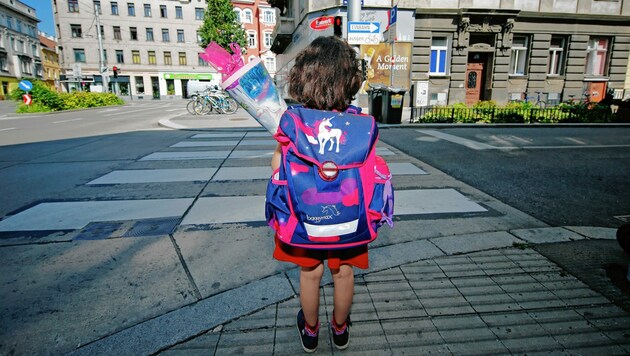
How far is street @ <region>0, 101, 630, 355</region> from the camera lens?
200 centimetres

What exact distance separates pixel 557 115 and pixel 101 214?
14624mm

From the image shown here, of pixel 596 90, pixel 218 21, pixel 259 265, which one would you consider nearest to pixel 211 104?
pixel 259 265

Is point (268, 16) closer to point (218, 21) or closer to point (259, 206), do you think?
point (218, 21)

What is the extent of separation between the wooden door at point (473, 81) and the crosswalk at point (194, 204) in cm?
1592

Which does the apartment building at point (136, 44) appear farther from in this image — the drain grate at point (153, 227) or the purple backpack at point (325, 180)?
the purple backpack at point (325, 180)

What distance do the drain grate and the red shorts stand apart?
83.5 inches

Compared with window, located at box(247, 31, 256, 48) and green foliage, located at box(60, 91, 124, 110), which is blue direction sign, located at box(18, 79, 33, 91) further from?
window, located at box(247, 31, 256, 48)

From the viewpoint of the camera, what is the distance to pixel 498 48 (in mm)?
18938

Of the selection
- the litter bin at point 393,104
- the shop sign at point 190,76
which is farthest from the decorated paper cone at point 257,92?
the shop sign at point 190,76

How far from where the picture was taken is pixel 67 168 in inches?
241

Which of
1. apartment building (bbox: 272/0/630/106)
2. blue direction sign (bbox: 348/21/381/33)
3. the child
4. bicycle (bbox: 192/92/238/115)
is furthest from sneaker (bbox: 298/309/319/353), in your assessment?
apartment building (bbox: 272/0/630/106)

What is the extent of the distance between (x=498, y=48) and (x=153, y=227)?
814 inches

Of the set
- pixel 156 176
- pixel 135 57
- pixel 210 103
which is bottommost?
pixel 156 176

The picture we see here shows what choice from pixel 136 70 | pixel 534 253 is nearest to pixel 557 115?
pixel 534 253
